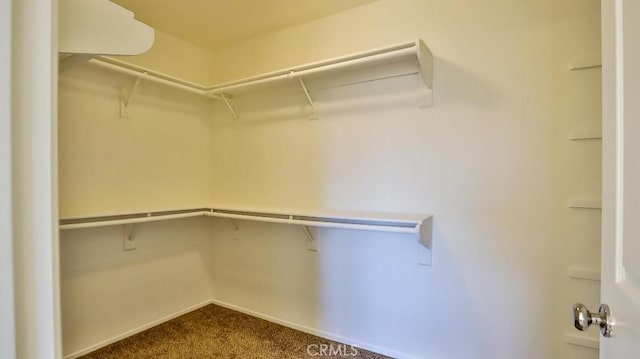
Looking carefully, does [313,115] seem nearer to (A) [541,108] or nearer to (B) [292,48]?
(B) [292,48]

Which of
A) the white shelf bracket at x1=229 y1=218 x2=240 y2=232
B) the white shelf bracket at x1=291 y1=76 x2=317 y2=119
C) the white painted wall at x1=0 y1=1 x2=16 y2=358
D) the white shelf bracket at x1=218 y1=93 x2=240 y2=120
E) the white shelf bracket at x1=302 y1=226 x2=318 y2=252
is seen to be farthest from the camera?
the white shelf bracket at x1=229 y1=218 x2=240 y2=232

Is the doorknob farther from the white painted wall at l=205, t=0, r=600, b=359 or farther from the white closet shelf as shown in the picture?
the white painted wall at l=205, t=0, r=600, b=359

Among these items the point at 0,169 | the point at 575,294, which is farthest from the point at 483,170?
the point at 0,169

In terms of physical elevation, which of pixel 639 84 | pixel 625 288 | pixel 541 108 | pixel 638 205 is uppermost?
pixel 541 108

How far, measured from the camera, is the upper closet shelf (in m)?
1.76

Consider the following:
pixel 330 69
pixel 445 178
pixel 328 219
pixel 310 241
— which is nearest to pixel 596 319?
pixel 445 178

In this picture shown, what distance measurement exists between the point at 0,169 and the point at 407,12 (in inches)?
84.7

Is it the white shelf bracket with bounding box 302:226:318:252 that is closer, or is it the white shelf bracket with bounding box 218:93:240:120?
the white shelf bracket with bounding box 302:226:318:252

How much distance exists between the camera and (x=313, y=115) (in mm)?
2342

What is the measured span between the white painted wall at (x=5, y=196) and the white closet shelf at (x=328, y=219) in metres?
1.61

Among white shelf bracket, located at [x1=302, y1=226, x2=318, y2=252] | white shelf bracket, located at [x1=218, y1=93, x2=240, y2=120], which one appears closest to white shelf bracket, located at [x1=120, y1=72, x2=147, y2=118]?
white shelf bracket, located at [x1=218, y1=93, x2=240, y2=120]

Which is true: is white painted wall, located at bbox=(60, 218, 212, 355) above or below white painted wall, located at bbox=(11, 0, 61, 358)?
below

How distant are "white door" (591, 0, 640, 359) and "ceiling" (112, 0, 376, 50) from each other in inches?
67.7

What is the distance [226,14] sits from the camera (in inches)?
88.1
